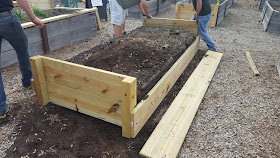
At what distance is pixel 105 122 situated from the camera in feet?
9.12

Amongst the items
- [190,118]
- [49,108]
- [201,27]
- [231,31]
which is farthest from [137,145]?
[231,31]

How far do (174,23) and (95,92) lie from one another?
11.1 feet

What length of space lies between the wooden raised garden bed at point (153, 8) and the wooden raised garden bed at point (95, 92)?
6279mm

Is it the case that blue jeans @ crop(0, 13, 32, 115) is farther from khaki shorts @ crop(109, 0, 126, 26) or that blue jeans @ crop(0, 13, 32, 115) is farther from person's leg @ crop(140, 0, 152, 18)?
person's leg @ crop(140, 0, 152, 18)

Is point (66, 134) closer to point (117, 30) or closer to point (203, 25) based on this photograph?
point (117, 30)

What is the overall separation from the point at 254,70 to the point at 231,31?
3422 mm

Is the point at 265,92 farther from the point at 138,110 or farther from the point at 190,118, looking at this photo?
the point at 138,110

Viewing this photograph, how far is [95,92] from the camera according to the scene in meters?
2.52

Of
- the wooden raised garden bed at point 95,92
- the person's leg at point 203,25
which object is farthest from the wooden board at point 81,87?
the person's leg at point 203,25

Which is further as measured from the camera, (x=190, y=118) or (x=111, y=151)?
(x=190, y=118)

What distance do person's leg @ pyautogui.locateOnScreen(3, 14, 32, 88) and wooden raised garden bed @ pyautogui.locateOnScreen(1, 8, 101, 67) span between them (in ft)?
3.76

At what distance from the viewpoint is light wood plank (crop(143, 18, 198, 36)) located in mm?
5041

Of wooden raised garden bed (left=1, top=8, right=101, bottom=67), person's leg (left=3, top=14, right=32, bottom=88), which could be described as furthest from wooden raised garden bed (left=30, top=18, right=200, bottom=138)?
wooden raised garden bed (left=1, top=8, right=101, bottom=67)

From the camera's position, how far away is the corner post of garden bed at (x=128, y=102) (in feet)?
7.02
